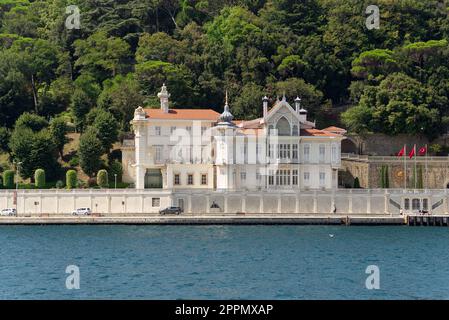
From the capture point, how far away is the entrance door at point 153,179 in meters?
93.6

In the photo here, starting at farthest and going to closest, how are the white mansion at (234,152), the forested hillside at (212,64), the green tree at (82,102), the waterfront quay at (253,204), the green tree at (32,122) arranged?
the green tree at (82,102) < the forested hillside at (212,64) < the green tree at (32,122) < the white mansion at (234,152) < the waterfront quay at (253,204)

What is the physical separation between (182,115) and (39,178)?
539 inches

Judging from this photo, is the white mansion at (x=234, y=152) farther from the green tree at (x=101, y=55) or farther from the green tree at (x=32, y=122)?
the green tree at (x=101, y=55)

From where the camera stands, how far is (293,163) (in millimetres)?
91562

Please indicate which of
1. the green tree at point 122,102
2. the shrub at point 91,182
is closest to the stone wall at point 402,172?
the green tree at point 122,102

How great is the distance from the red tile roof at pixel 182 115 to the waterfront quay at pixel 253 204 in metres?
8.37

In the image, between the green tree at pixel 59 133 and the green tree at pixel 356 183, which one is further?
the green tree at pixel 59 133

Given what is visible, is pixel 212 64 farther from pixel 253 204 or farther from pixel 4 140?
pixel 253 204

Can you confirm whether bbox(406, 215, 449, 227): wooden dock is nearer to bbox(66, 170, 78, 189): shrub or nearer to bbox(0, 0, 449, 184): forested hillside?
bbox(0, 0, 449, 184): forested hillside

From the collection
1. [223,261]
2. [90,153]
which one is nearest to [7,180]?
A: [90,153]

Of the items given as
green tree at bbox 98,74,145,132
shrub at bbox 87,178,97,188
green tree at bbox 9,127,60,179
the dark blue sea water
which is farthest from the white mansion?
green tree at bbox 98,74,145,132

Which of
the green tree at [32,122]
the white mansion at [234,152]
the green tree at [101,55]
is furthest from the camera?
the green tree at [101,55]

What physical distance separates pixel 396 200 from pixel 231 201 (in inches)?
546

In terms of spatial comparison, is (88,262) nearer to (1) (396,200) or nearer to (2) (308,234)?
(2) (308,234)
